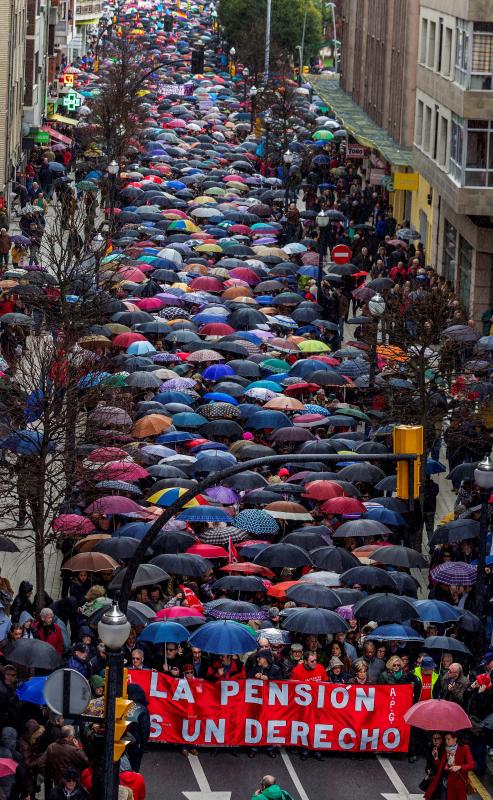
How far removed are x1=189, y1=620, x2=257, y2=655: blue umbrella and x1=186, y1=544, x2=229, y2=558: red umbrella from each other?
4.25 m

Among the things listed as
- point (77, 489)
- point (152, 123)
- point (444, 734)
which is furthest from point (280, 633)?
point (152, 123)

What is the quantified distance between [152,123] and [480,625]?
72.4m

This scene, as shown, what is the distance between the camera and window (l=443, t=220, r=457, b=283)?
57.1 m

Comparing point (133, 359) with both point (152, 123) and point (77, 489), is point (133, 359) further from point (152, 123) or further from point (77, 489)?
point (152, 123)

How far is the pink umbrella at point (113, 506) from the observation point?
28156 millimetres

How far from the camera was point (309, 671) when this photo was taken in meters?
22.6

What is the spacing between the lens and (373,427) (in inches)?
1396

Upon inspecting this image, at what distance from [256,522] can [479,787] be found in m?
7.24

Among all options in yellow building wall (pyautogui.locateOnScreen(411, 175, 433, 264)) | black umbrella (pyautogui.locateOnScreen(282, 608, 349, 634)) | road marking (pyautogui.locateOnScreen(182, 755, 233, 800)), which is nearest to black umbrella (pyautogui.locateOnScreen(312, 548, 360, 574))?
black umbrella (pyautogui.locateOnScreen(282, 608, 349, 634))

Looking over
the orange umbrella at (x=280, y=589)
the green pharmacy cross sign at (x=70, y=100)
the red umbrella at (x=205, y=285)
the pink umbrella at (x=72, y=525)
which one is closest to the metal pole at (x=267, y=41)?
the green pharmacy cross sign at (x=70, y=100)

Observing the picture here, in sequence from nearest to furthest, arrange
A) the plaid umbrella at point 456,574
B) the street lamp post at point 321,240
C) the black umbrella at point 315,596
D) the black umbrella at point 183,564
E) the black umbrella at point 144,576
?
the black umbrella at point 315,596 < the black umbrella at point 144,576 < the black umbrella at point 183,564 < the plaid umbrella at point 456,574 < the street lamp post at point 321,240

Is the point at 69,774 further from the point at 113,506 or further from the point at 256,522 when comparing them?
the point at 113,506

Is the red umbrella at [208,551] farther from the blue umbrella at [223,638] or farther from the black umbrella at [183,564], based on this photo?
the blue umbrella at [223,638]

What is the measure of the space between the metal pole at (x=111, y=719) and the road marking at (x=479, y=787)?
5219 mm
